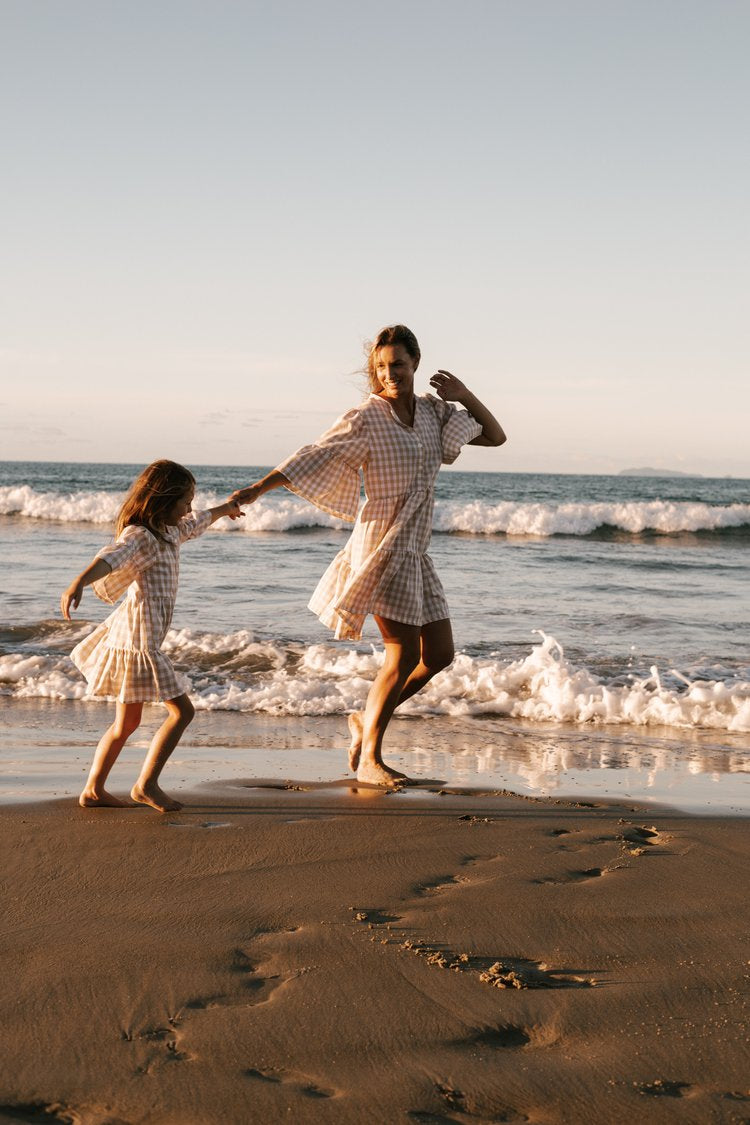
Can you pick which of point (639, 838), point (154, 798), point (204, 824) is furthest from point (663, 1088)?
point (154, 798)

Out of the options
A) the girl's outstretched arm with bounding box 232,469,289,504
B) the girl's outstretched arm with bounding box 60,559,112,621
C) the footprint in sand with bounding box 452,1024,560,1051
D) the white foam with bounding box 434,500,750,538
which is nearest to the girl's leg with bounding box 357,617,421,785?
the girl's outstretched arm with bounding box 232,469,289,504

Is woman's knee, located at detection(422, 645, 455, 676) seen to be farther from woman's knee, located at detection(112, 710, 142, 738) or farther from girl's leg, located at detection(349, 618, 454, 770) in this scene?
woman's knee, located at detection(112, 710, 142, 738)

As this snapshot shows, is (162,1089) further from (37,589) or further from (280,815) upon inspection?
(37,589)

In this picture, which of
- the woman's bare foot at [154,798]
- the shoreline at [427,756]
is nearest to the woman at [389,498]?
the shoreline at [427,756]

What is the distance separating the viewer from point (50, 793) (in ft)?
14.9

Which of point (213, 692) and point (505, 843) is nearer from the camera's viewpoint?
point (505, 843)

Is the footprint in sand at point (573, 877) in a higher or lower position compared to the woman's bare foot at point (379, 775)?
higher

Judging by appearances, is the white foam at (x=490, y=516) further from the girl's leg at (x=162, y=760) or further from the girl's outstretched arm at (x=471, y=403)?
the girl's leg at (x=162, y=760)

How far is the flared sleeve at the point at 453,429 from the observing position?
483cm

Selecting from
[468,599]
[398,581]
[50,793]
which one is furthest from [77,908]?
[468,599]

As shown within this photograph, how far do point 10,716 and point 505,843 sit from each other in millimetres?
3807

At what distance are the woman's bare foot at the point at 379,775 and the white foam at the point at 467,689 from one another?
77.3 inches

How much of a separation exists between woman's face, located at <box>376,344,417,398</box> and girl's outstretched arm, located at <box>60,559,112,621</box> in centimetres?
147

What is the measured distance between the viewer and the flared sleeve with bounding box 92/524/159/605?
426 centimetres
